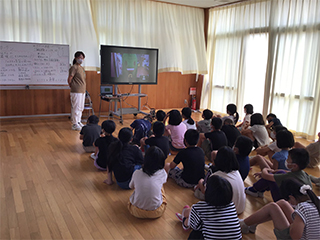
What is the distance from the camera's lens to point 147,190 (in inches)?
94.9

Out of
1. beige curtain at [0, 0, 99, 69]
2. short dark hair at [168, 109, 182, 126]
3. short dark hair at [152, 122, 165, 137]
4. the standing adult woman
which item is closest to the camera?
short dark hair at [152, 122, 165, 137]

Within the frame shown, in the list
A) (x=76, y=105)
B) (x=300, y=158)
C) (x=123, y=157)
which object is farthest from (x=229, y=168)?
(x=76, y=105)

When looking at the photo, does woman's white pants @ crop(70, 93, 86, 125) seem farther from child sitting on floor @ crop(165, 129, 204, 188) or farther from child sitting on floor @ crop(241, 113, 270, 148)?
child sitting on floor @ crop(241, 113, 270, 148)

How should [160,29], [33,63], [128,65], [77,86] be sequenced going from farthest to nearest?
[160,29] < [128,65] < [33,63] < [77,86]

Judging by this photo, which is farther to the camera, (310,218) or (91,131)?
(91,131)

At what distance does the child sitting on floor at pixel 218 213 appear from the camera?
5.60ft

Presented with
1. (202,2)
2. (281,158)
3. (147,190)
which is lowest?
(147,190)

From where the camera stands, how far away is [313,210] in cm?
164

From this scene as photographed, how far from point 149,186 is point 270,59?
466 cm

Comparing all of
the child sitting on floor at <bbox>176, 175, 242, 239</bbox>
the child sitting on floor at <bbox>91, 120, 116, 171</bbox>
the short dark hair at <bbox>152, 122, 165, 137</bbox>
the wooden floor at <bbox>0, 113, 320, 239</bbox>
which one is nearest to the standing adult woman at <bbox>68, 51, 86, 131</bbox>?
the wooden floor at <bbox>0, 113, 320, 239</bbox>

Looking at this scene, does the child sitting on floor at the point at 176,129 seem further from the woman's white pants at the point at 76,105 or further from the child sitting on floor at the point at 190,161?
the woman's white pants at the point at 76,105

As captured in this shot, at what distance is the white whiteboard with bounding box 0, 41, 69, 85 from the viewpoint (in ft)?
17.8

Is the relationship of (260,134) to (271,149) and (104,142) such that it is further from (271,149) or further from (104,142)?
(104,142)

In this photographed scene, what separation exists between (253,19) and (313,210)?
218 inches
